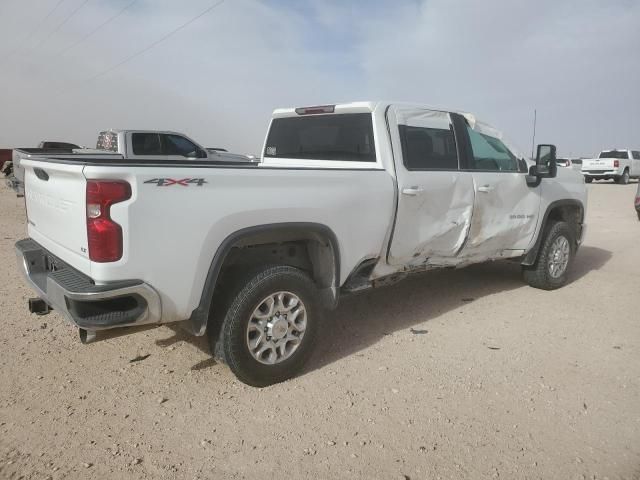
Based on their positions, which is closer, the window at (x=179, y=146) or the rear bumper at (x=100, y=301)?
the rear bumper at (x=100, y=301)

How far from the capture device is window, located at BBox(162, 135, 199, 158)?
11883mm

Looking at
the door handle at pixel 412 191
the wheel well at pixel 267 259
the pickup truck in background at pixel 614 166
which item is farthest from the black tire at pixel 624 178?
the wheel well at pixel 267 259

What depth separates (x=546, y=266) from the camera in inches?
219

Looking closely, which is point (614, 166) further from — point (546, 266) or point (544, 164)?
point (544, 164)

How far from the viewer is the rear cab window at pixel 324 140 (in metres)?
4.03

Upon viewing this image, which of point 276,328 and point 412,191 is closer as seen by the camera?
point 276,328

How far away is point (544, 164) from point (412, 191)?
6.51 feet

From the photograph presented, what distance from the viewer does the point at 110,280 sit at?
2.53m

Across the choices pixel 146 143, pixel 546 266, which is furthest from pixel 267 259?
pixel 146 143

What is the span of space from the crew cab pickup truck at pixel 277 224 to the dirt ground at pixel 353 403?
441 millimetres

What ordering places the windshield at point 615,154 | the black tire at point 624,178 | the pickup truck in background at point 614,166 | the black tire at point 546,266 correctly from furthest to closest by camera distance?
the windshield at point 615,154 → the black tire at point 624,178 → the pickup truck in background at point 614,166 → the black tire at point 546,266

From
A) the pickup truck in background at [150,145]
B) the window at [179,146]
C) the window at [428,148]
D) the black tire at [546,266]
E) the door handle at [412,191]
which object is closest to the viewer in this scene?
the door handle at [412,191]

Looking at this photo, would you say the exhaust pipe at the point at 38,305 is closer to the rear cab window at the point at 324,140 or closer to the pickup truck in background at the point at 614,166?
the rear cab window at the point at 324,140

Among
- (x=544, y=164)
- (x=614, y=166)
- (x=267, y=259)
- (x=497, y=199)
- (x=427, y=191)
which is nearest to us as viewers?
(x=267, y=259)
